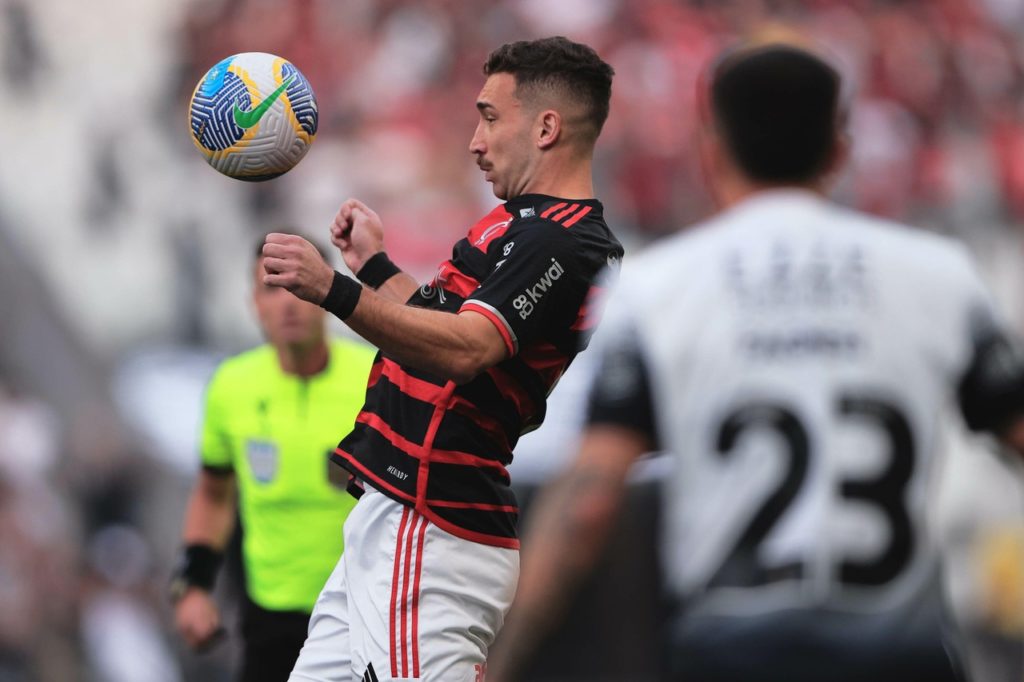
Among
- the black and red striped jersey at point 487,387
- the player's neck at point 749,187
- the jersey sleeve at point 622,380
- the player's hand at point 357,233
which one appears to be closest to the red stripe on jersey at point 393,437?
the black and red striped jersey at point 487,387

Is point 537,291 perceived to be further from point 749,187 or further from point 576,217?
point 749,187

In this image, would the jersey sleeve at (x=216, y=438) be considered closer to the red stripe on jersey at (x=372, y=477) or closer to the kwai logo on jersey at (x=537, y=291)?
the red stripe on jersey at (x=372, y=477)

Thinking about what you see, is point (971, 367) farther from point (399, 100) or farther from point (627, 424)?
point (399, 100)

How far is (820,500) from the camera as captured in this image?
9.68ft

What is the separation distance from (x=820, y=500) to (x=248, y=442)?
13.1 feet

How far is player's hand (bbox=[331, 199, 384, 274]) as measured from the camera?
467 cm

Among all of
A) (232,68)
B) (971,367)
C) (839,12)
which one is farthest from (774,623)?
(839,12)

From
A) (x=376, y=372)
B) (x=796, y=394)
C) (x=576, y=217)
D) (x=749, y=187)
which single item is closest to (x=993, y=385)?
(x=796, y=394)

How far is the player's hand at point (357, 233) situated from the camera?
4672 mm

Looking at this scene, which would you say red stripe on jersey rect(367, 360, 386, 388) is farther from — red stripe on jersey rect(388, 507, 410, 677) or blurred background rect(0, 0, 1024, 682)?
blurred background rect(0, 0, 1024, 682)

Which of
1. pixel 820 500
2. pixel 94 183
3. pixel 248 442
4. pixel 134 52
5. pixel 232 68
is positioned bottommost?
pixel 820 500

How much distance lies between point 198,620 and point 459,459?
2351 mm

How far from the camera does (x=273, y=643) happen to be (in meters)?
6.37

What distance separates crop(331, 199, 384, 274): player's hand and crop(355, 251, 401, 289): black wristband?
0.01 metres
